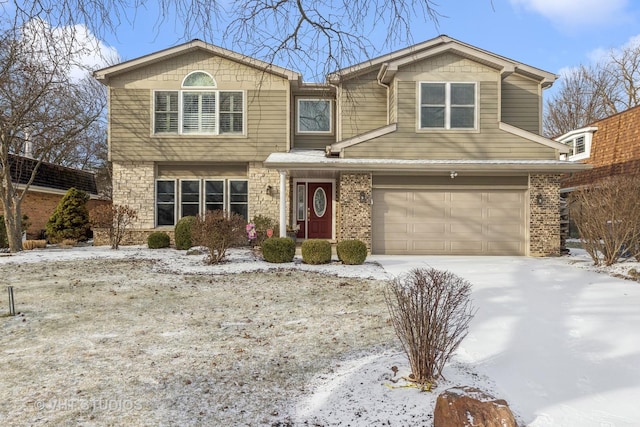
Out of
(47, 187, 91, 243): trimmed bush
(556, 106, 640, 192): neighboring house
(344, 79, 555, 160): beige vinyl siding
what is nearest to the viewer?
(344, 79, 555, 160): beige vinyl siding

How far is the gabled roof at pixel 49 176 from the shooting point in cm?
1702

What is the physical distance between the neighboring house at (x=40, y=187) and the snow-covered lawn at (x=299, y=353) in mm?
10621

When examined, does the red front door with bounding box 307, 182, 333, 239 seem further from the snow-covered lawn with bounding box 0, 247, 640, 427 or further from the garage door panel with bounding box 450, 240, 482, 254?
the snow-covered lawn with bounding box 0, 247, 640, 427

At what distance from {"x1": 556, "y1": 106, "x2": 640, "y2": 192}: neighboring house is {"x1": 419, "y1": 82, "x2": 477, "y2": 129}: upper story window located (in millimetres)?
4945

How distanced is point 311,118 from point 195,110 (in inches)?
169

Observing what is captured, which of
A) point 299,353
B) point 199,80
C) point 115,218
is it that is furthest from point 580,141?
point 115,218

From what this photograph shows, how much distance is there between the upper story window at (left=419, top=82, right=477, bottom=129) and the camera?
43.7 feet

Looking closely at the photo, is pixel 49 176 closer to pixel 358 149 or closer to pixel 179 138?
pixel 179 138

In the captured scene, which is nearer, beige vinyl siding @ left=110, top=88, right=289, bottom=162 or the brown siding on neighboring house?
beige vinyl siding @ left=110, top=88, right=289, bottom=162

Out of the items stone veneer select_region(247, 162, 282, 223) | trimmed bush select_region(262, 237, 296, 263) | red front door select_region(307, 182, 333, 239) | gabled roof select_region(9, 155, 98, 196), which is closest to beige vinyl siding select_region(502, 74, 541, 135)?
red front door select_region(307, 182, 333, 239)

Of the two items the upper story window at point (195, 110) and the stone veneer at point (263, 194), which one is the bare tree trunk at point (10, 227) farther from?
the stone veneer at point (263, 194)

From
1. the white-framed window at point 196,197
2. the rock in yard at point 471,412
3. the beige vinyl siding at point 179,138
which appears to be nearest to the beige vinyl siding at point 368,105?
the beige vinyl siding at point 179,138

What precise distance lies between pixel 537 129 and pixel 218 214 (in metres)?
11.6

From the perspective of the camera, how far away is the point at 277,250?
10992 millimetres
